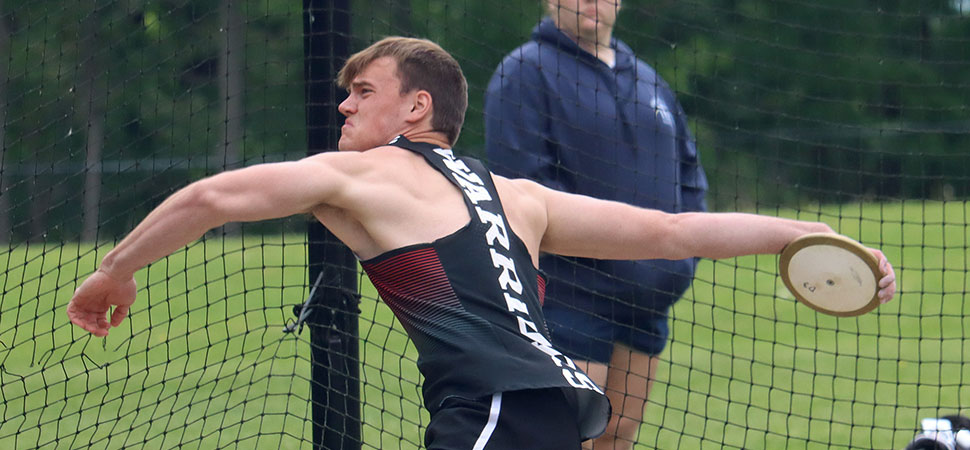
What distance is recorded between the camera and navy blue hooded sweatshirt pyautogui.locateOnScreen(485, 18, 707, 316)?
3.67 m

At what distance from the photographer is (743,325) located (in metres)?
7.18

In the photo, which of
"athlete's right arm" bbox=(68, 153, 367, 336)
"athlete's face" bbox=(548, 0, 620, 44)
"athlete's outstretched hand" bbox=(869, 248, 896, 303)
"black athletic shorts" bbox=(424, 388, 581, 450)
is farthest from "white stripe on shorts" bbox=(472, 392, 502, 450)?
"athlete's face" bbox=(548, 0, 620, 44)

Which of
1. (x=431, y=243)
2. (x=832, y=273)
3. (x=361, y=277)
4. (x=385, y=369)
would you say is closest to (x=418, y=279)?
(x=431, y=243)

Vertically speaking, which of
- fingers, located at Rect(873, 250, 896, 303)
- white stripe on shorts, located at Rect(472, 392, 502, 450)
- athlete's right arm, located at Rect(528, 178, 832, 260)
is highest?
athlete's right arm, located at Rect(528, 178, 832, 260)

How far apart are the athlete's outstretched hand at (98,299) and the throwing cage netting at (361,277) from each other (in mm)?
893

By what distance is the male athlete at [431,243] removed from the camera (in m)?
2.39

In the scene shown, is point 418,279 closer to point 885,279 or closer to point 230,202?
point 230,202

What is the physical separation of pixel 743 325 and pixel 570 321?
3.75 m

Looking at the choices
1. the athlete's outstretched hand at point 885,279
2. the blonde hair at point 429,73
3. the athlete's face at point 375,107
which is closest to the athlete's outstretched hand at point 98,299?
the athlete's face at point 375,107

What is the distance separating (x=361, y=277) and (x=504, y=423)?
165 centimetres

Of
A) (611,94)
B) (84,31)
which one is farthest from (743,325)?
(84,31)

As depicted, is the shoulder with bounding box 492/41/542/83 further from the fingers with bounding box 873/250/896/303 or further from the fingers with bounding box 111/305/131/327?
the fingers with bounding box 111/305/131/327

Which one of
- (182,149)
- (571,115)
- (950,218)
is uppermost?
(182,149)

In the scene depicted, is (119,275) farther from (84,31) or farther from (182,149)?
(182,149)
